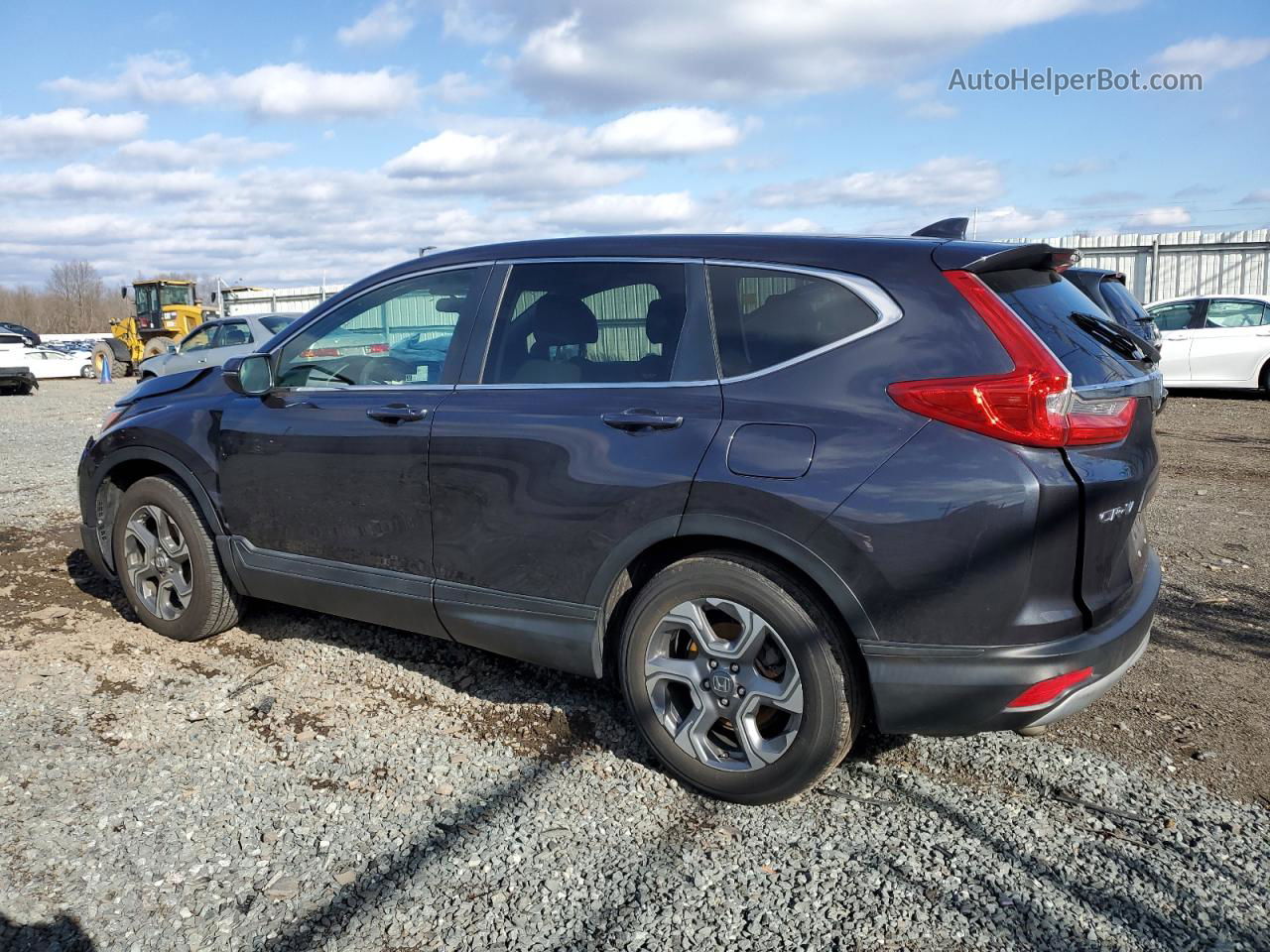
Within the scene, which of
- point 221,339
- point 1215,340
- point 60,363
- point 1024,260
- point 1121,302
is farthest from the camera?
point 60,363

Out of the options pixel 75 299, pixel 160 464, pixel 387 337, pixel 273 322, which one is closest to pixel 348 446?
pixel 387 337

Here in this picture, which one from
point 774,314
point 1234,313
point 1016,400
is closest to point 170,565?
point 774,314

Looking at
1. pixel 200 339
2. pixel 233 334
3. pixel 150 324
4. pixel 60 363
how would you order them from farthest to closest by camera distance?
pixel 150 324 < pixel 60 363 < pixel 200 339 < pixel 233 334

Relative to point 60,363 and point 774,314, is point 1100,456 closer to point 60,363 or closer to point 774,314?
point 774,314

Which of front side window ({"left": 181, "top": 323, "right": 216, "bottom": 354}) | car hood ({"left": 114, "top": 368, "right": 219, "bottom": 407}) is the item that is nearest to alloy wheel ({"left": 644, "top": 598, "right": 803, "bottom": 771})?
car hood ({"left": 114, "top": 368, "right": 219, "bottom": 407})

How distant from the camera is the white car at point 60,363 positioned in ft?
89.7

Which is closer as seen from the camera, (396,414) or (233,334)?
(396,414)

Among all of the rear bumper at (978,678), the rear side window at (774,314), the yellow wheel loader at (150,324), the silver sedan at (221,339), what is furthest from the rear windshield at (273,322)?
the rear bumper at (978,678)

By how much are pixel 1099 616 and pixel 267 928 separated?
2447mm

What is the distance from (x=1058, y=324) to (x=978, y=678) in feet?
3.61

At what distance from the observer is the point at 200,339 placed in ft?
55.9

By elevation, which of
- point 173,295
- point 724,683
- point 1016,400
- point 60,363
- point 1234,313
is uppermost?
point 173,295

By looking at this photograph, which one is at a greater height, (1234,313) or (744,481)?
(1234,313)

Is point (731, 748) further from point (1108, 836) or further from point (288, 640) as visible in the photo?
point (288, 640)
